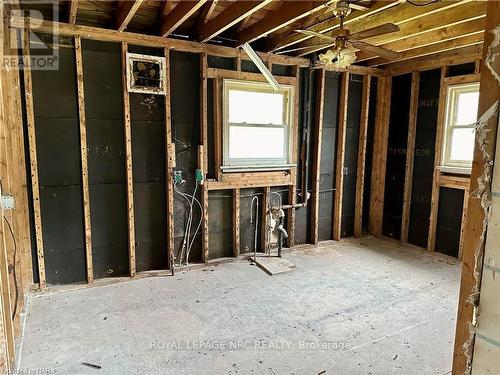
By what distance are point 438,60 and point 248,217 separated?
128 inches

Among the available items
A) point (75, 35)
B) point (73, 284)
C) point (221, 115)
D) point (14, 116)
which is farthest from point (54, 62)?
point (73, 284)

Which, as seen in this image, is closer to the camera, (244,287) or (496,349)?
(496,349)

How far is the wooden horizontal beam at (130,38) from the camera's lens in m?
3.01

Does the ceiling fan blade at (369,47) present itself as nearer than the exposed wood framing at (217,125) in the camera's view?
Yes

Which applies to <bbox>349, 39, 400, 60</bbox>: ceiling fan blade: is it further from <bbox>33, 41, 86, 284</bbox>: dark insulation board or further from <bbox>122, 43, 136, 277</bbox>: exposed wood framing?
<bbox>33, 41, 86, 284</bbox>: dark insulation board

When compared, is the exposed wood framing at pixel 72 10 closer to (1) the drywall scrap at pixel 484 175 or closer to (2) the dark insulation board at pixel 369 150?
(1) the drywall scrap at pixel 484 175

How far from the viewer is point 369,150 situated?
17.0 feet

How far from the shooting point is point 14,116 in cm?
290

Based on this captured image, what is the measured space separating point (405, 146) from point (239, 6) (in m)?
3.30

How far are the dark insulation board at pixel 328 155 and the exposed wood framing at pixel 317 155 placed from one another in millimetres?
121

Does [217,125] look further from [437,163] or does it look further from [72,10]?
[437,163]

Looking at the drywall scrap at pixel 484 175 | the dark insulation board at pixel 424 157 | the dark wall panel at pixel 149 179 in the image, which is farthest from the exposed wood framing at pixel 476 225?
the dark insulation board at pixel 424 157

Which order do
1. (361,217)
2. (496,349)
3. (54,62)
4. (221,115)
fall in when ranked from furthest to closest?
(361,217), (221,115), (54,62), (496,349)

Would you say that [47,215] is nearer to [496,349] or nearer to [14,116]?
[14,116]
